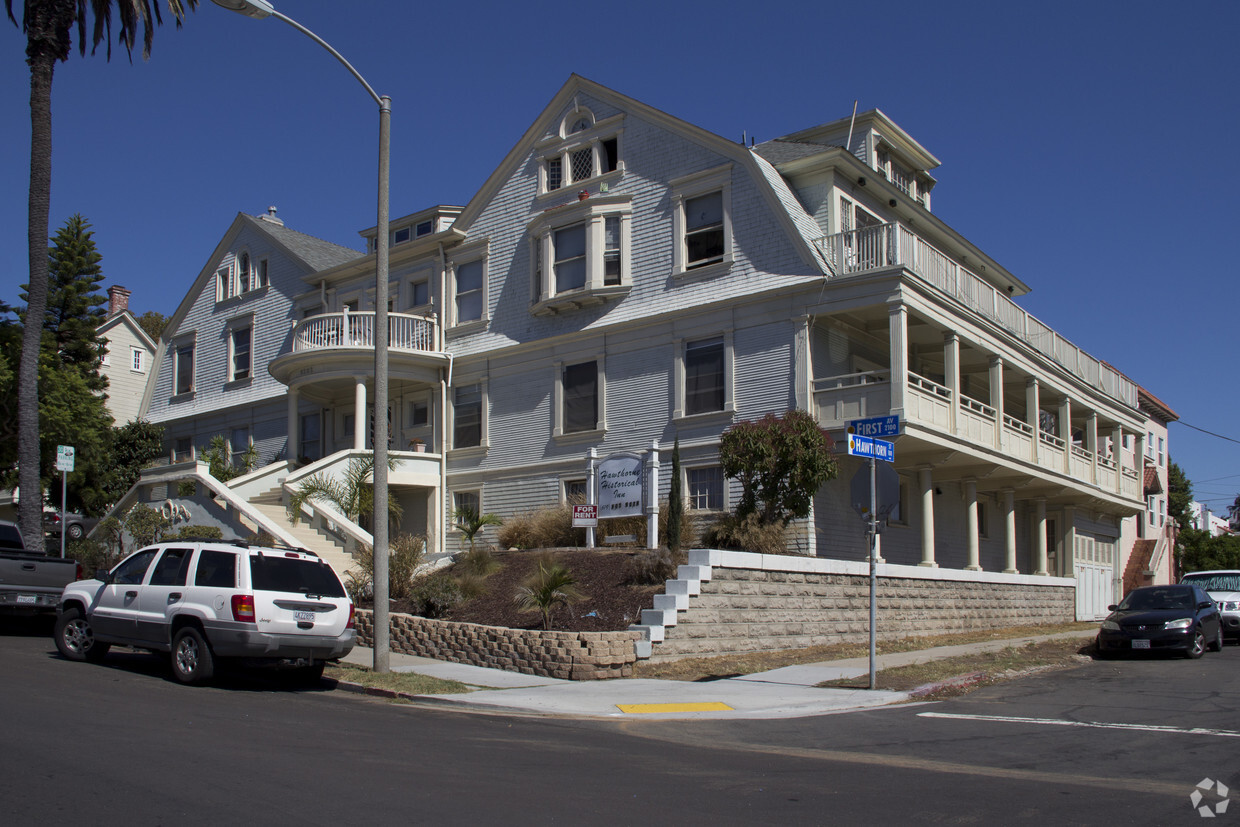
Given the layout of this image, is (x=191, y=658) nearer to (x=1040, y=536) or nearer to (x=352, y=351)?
(x=352, y=351)

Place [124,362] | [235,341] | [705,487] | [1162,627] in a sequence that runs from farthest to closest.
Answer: [124,362] < [235,341] < [705,487] < [1162,627]

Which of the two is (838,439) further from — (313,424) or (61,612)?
(313,424)

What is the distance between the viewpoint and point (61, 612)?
14.3m

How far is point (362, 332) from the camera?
2942 cm

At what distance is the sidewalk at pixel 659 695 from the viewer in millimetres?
11898

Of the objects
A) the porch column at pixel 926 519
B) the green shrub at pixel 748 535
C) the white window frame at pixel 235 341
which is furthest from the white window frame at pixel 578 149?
the white window frame at pixel 235 341

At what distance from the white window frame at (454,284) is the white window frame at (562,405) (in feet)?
10.4

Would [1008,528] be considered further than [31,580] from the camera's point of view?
Yes

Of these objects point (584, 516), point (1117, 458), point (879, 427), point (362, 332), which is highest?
point (362, 332)

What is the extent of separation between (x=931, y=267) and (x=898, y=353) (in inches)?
127

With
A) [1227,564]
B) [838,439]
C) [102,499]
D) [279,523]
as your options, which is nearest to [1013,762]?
[838,439]

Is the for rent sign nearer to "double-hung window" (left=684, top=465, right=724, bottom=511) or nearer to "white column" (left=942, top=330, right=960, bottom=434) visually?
"double-hung window" (left=684, top=465, right=724, bottom=511)

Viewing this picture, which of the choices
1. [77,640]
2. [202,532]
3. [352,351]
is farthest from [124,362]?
[77,640]

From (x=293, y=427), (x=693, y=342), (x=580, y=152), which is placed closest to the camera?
(x=693, y=342)
